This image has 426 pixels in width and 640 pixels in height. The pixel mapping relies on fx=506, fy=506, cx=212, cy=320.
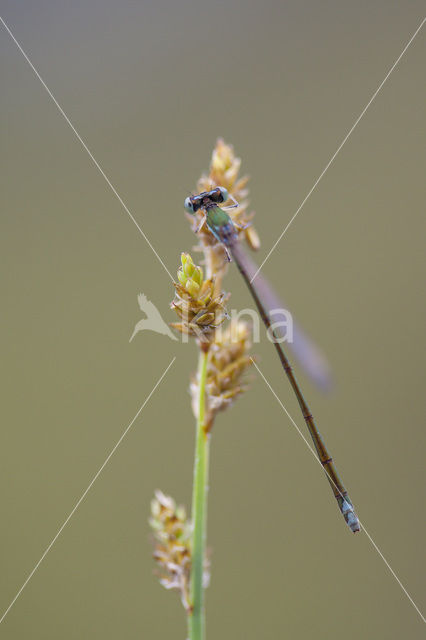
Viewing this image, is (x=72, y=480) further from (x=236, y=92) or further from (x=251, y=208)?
(x=236, y=92)

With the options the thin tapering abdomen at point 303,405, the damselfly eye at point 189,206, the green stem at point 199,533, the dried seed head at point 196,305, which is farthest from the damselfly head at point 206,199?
the green stem at point 199,533

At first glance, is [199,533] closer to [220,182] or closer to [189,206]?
[220,182]

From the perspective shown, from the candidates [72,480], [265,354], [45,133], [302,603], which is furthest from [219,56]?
[302,603]

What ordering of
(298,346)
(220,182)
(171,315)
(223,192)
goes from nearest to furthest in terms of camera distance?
(220,182) < (223,192) < (298,346) < (171,315)

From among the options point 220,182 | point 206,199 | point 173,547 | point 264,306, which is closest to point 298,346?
point 264,306

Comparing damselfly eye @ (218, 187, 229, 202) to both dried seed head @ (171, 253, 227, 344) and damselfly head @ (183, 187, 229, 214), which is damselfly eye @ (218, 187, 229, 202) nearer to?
damselfly head @ (183, 187, 229, 214)

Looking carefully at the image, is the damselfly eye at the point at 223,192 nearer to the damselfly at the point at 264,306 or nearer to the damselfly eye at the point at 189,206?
the damselfly at the point at 264,306

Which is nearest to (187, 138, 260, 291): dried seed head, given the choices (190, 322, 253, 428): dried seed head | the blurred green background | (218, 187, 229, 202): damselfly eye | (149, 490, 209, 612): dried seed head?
(218, 187, 229, 202): damselfly eye
